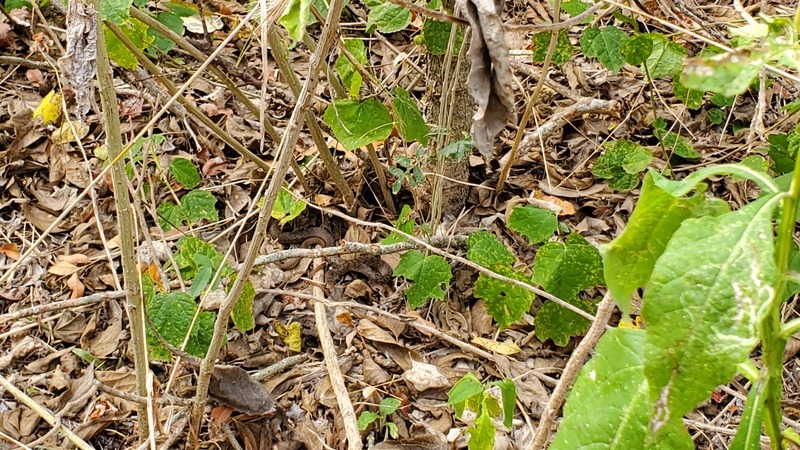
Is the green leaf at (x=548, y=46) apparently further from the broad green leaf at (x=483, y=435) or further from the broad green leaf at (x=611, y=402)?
the broad green leaf at (x=611, y=402)

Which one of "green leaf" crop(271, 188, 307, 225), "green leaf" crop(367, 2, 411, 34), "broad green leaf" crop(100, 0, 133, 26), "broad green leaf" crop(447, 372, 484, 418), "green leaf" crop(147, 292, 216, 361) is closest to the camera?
"broad green leaf" crop(100, 0, 133, 26)

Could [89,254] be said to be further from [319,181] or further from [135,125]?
[319,181]

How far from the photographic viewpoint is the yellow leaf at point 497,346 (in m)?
1.84

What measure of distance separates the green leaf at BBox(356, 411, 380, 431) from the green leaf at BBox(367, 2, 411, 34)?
3.25 feet

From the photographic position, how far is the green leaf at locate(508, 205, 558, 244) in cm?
169

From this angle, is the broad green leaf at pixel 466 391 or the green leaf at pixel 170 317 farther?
the green leaf at pixel 170 317

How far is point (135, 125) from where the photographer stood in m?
2.52

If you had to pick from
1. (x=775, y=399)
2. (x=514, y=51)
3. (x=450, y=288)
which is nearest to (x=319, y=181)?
(x=450, y=288)

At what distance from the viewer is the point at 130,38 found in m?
1.69

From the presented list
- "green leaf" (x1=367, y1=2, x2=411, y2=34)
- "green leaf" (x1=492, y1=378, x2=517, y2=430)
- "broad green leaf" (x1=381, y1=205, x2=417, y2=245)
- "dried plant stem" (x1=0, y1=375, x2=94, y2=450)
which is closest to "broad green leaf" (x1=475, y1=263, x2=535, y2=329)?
"broad green leaf" (x1=381, y1=205, x2=417, y2=245)

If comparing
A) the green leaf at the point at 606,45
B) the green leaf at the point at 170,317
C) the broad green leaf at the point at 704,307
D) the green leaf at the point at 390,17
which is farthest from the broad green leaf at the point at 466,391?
the green leaf at the point at 606,45

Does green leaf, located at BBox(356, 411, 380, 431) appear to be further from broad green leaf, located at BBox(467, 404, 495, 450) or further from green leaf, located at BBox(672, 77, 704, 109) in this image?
green leaf, located at BBox(672, 77, 704, 109)

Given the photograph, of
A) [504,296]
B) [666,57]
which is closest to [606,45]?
[666,57]

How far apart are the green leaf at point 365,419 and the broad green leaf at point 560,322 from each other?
51 cm
